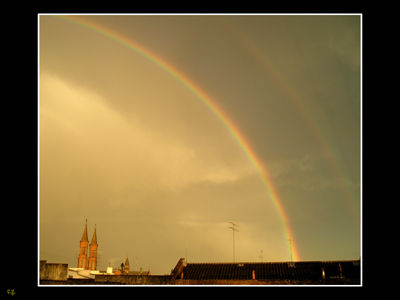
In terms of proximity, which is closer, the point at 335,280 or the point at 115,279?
the point at 335,280

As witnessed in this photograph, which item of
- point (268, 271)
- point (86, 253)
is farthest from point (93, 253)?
point (268, 271)

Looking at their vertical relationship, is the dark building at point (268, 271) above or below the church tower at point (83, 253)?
above

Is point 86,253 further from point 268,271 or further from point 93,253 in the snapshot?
point 268,271

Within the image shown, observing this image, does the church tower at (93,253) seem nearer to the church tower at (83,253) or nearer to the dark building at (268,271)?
the church tower at (83,253)

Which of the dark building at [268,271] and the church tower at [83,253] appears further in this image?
the church tower at [83,253]

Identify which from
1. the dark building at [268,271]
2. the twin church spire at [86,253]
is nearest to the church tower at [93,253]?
the twin church spire at [86,253]

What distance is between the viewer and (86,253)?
3588 inches

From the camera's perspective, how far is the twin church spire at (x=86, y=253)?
89.7 metres

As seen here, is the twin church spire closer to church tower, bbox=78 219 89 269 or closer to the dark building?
church tower, bbox=78 219 89 269

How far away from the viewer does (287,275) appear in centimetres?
4009
